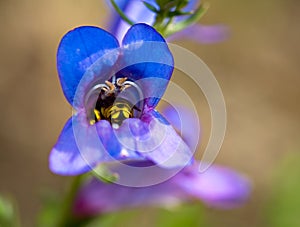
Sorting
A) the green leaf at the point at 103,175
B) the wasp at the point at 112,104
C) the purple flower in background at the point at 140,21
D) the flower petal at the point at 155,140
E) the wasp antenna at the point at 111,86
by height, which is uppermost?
the purple flower in background at the point at 140,21

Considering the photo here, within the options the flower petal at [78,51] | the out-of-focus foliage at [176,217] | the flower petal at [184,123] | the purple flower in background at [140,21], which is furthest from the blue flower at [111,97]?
the out-of-focus foliage at [176,217]

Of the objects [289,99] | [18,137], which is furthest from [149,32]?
[289,99]

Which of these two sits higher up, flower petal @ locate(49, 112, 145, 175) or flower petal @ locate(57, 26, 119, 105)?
flower petal @ locate(57, 26, 119, 105)

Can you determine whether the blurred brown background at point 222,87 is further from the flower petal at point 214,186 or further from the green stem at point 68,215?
the green stem at point 68,215

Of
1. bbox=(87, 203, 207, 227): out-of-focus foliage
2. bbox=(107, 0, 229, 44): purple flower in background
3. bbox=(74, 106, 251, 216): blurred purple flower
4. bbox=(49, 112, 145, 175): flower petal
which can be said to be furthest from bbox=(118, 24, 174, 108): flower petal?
bbox=(87, 203, 207, 227): out-of-focus foliage

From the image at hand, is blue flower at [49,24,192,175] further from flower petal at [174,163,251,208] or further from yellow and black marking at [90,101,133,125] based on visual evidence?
flower petal at [174,163,251,208]

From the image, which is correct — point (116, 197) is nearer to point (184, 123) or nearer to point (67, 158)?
Result: point (184, 123)
